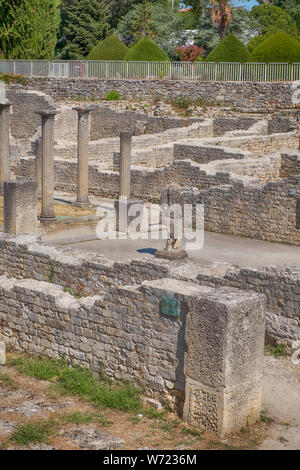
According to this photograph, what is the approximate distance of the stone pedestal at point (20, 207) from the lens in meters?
17.5

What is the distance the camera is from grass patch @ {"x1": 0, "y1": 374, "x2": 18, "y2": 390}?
9938mm

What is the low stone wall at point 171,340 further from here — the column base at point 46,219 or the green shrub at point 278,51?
the green shrub at point 278,51

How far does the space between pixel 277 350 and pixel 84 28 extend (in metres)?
42.0

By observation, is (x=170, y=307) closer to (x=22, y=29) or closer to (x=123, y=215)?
(x=123, y=215)

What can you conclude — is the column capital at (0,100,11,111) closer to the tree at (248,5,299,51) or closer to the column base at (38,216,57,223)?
the column base at (38,216,57,223)

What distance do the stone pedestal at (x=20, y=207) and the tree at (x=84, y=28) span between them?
33359mm

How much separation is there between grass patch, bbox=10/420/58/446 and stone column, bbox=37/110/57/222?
11777mm

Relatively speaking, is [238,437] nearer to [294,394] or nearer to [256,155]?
[294,394]

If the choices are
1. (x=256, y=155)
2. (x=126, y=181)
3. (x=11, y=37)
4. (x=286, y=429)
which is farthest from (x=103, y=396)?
(x=11, y=37)

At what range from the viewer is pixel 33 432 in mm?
8484

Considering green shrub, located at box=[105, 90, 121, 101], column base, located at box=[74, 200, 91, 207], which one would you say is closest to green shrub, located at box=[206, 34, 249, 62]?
green shrub, located at box=[105, 90, 121, 101]

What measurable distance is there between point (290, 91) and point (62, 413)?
22827mm

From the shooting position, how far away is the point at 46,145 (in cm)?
1994

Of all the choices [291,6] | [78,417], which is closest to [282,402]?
[78,417]
